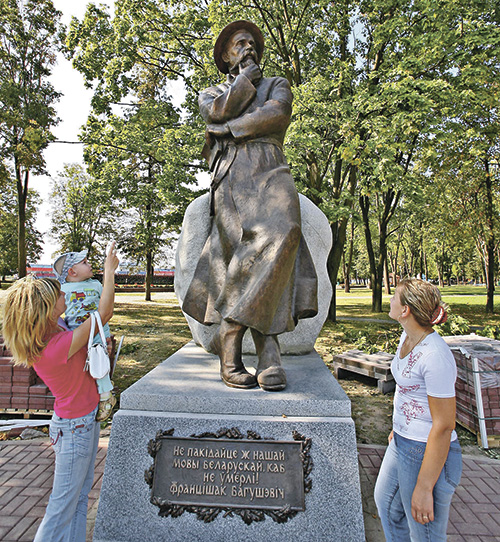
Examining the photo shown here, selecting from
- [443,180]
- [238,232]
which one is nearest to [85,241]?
[443,180]

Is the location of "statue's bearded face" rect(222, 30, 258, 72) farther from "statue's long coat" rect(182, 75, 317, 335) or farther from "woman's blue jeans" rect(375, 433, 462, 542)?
"woman's blue jeans" rect(375, 433, 462, 542)

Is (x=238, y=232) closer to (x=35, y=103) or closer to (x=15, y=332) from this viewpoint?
(x=15, y=332)

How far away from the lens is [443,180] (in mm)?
15273

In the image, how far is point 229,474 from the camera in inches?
84.8

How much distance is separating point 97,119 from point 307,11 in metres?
7.69

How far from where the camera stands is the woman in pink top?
6.08 ft

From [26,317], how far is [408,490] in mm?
1958

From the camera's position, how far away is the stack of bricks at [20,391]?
169 inches

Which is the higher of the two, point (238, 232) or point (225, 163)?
point (225, 163)

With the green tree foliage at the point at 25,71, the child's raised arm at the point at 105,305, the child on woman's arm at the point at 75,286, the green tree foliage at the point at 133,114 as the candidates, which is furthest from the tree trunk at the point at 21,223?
the child's raised arm at the point at 105,305

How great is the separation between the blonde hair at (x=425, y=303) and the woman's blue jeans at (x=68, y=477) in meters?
1.71

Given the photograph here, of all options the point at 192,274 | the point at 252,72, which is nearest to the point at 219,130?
the point at 252,72

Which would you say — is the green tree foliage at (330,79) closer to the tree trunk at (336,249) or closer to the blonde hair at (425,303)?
the tree trunk at (336,249)

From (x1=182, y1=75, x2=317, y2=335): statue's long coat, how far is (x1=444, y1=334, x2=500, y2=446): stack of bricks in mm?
2451
